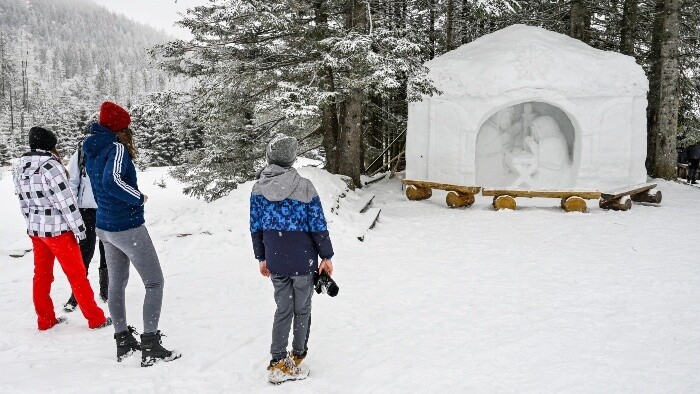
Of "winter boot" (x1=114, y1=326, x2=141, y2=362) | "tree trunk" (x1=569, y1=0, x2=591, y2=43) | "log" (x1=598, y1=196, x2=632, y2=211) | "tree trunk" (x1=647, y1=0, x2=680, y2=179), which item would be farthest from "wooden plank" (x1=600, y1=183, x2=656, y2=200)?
"winter boot" (x1=114, y1=326, x2=141, y2=362)

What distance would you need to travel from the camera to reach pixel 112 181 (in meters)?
3.38

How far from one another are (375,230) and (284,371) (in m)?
5.53

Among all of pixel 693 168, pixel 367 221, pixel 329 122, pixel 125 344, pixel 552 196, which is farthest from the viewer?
pixel 693 168

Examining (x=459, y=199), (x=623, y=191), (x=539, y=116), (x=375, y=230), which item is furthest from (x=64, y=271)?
(x=539, y=116)

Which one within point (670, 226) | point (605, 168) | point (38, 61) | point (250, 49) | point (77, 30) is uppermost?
point (77, 30)

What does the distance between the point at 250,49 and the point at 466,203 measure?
7.00 meters

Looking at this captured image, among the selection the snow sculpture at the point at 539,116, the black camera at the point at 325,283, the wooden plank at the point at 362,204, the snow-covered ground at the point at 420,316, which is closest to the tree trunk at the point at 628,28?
the snow sculpture at the point at 539,116

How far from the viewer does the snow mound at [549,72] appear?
11516 millimetres

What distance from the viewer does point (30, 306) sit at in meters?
5.10

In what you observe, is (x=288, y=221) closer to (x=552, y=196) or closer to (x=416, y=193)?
(x=552, y=196)

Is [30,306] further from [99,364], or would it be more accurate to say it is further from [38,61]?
[38,61]

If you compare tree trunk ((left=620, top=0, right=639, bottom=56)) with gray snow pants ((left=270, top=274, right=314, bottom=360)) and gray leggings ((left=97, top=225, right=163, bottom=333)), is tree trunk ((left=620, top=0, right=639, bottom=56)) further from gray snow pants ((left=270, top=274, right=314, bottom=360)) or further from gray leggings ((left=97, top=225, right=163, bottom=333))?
gray leggings ((left=97, top=225, right=163, bottom=333))

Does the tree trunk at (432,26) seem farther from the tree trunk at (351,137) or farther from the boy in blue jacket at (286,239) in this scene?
the boy in blue jacket at (286,239)

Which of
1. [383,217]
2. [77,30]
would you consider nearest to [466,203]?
[383,217]
